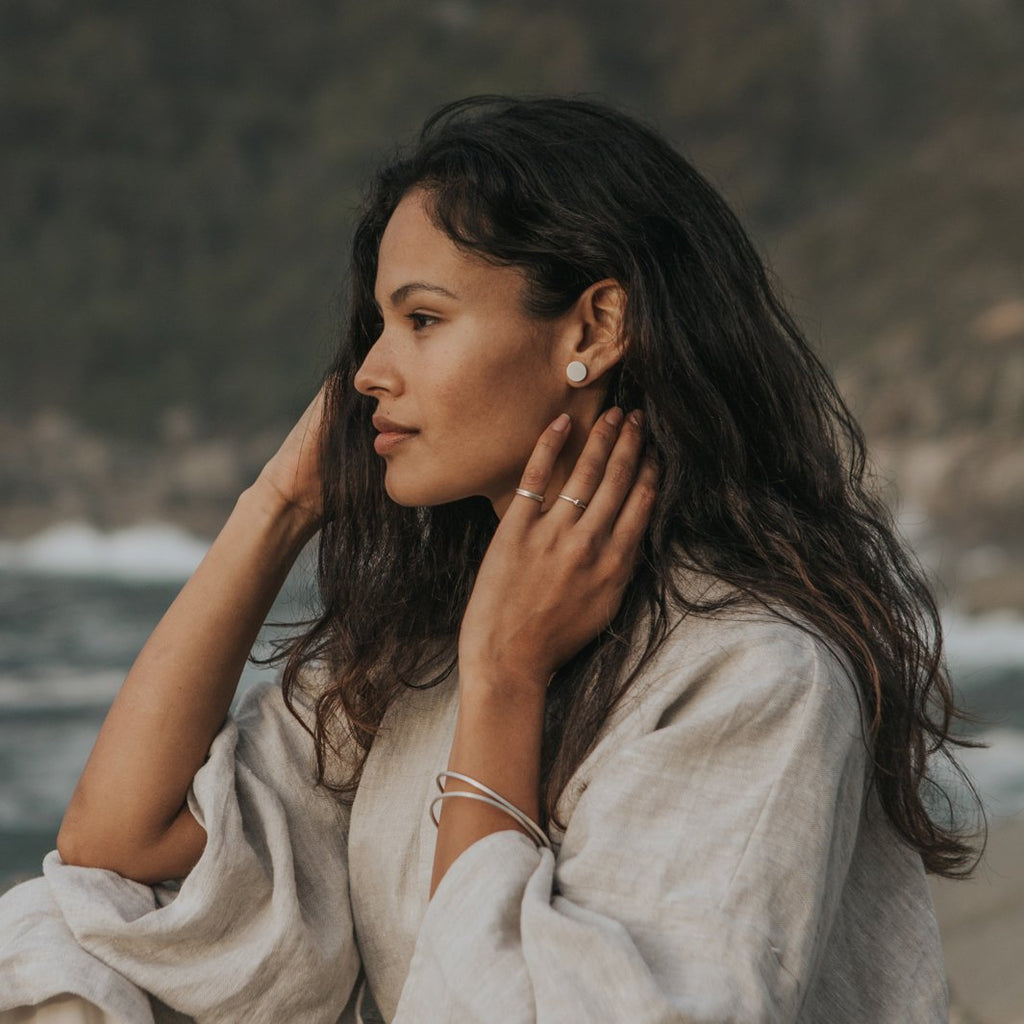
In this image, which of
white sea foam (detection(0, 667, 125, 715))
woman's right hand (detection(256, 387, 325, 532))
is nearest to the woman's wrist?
woman's right hand (detection(256, 387, 325, 532))

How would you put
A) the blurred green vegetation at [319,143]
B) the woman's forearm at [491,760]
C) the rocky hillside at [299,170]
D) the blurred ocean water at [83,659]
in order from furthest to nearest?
the blurred green vegetation at [319,143]
the rocky hillside at [299,170]
the blurred ocean water at [83,659]
the woman's forearm at [491,760]

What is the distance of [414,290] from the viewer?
121cm

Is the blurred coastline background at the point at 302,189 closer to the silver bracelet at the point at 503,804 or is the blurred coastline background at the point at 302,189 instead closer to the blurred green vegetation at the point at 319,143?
the blurred green vegetation at the point at 319,143

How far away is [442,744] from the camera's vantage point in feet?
4.33

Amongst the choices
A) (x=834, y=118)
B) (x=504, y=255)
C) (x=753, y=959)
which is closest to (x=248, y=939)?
(x=753, y=959)

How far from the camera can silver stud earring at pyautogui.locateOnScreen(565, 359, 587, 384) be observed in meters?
1.22

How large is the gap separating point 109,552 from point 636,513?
14.4 meters

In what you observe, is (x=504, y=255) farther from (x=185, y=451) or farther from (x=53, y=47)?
(x=53, y=47)

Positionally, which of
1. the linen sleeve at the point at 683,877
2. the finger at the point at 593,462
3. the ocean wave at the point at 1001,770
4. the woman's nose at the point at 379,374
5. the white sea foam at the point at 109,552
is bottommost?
the ocean wave at the point at 1001,770

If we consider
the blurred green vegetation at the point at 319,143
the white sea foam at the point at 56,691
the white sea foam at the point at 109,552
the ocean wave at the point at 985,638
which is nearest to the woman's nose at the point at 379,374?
the white sea foam at the point at 56,691

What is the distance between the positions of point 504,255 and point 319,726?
470mm

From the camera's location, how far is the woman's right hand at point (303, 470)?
1.39 meters

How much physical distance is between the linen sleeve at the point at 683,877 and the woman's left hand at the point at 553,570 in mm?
104

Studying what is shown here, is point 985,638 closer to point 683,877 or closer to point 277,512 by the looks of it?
point 277,512
